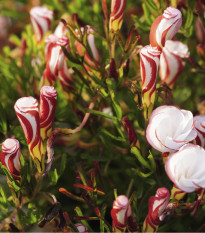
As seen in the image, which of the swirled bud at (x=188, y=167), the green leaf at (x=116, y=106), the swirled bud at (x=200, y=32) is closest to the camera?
the swirled bud at (x=188, y=167)

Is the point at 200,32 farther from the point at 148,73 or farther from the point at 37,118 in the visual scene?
the point at 37,118

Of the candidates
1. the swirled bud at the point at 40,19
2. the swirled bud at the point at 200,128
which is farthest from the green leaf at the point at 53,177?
the swirled bud at the point at 40,19

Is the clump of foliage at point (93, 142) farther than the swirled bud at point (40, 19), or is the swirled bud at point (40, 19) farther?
the swirled bud at point (40, 19)

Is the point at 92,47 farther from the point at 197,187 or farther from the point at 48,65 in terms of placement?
the point at 197,187

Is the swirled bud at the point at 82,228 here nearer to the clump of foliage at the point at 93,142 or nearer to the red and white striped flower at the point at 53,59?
the clump of foliage at the point at 93,142

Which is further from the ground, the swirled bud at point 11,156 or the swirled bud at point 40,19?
the swirled bud at point 40,19

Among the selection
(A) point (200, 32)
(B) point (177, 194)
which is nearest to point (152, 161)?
(B) point (177, 194)

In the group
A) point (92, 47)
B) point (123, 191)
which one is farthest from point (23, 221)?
point (92, 47)

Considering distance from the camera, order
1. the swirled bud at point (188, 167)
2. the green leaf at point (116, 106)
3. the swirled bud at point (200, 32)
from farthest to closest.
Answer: the swirled bud at point (200, 32)
the green leaf at point (116, 106)
the swirled bud at point (188, 167)
